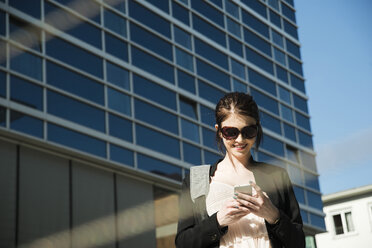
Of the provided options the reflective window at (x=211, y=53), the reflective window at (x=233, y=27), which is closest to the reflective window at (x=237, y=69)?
the reflective window at (x=211, y=53)

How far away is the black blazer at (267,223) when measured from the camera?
9.82ft

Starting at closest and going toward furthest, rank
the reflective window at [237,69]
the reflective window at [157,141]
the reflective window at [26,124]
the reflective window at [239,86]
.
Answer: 1. the reflective window at [26,124]
2. the reflective window at [157,141]
3. the reflective window at [239,86]
4. the reflective window at [237,69]

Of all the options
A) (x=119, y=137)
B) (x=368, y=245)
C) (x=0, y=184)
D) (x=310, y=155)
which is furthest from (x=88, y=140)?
(x=368, y=245)

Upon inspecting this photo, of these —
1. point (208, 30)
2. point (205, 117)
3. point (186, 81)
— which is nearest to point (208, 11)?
point (208, 30)

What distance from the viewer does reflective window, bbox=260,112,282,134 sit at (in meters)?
26.7

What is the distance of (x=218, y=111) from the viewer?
10.7 ft

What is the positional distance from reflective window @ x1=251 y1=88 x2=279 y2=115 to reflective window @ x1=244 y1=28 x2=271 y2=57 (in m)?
2.32

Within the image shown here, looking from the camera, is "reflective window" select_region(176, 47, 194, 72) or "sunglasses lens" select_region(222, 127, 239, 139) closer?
"sunglasses lens" select_region(222, 127, 239, 139)

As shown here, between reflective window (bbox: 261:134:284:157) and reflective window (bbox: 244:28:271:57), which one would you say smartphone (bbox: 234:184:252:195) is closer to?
reflective window (bbox: 261:134:284:157)

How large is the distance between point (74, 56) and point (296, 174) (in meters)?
12.7

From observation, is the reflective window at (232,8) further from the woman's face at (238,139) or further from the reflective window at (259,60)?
the woman's face at (238,139)

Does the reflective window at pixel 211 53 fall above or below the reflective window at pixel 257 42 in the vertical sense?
below

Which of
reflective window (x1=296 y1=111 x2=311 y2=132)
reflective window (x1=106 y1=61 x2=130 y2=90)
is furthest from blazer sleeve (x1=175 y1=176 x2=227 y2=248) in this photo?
reflective window (x1=296 y1=111 x2=311 y2=132)

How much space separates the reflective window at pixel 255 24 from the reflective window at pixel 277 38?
510mm
